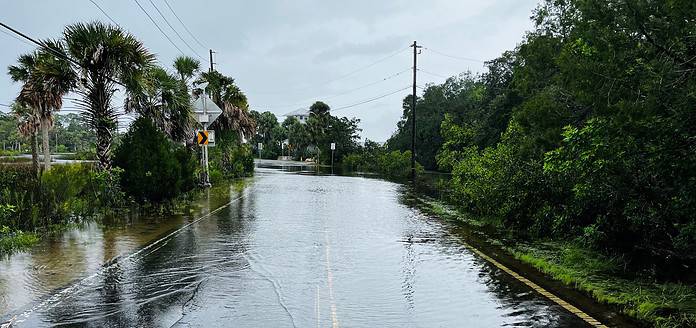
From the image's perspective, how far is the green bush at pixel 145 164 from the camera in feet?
51.0

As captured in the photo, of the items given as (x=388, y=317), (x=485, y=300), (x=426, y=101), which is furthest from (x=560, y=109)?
(x=426, y=101)

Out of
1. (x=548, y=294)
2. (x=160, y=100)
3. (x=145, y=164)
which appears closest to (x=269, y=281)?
(x=548, y=294)

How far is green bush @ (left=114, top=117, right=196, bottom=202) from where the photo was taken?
51.0 ft

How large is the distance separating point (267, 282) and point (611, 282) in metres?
4.66

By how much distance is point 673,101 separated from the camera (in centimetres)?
681

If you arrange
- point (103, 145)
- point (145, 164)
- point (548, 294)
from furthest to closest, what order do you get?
point (103, 145) → point (145, 164) → point (548, 294)

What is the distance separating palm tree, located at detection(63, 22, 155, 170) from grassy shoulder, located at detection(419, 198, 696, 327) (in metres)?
11.5

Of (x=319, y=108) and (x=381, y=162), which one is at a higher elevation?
(x=319, y=108)

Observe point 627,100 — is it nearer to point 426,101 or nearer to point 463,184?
point 463,184

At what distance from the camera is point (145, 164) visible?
15664mm

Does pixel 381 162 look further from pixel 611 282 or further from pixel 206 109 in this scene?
pixel 611 282

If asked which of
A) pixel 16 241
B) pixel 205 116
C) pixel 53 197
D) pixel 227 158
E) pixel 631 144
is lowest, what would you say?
pixel 16 241

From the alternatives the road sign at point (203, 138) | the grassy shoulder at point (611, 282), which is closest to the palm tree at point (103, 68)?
the road sign at point (203, 138)

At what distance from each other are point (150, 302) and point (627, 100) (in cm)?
670
